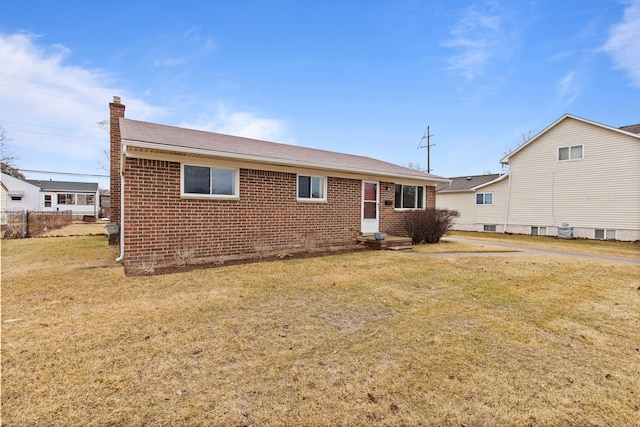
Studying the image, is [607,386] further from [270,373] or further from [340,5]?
[340,5]

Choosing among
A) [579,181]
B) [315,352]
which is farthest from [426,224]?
[579,181]

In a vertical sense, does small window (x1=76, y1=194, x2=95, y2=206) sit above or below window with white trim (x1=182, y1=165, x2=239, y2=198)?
above

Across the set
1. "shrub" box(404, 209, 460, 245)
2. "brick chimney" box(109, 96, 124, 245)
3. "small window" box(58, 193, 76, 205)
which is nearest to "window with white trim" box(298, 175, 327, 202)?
"shrub" box(404, 209, 460, 245)

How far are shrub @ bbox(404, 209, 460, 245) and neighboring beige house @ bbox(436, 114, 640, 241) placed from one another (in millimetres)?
9616

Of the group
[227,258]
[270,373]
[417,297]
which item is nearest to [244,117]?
[227,258]

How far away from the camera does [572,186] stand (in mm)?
17312

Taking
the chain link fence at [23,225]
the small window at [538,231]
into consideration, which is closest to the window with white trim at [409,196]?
the small window at [538,231]

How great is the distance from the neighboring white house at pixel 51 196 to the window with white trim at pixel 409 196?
36.5m

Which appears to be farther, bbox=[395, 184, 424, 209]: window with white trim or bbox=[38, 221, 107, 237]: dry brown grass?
bbox=[38, 221, 107, 237]: dry brown grass

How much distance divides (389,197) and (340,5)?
8877 mm

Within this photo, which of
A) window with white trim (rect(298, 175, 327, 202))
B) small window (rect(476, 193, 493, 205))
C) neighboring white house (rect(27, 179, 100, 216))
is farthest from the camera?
neighboring white house (rect(27, 179, 100, 216))

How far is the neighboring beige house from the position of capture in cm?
1562

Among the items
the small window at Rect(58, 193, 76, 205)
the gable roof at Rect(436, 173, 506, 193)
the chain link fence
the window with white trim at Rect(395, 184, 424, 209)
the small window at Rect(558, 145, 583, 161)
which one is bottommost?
the chain link fence

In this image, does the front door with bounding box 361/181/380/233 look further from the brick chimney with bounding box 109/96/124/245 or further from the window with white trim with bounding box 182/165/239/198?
the brick chimney with bounding box 109/96/124/245
